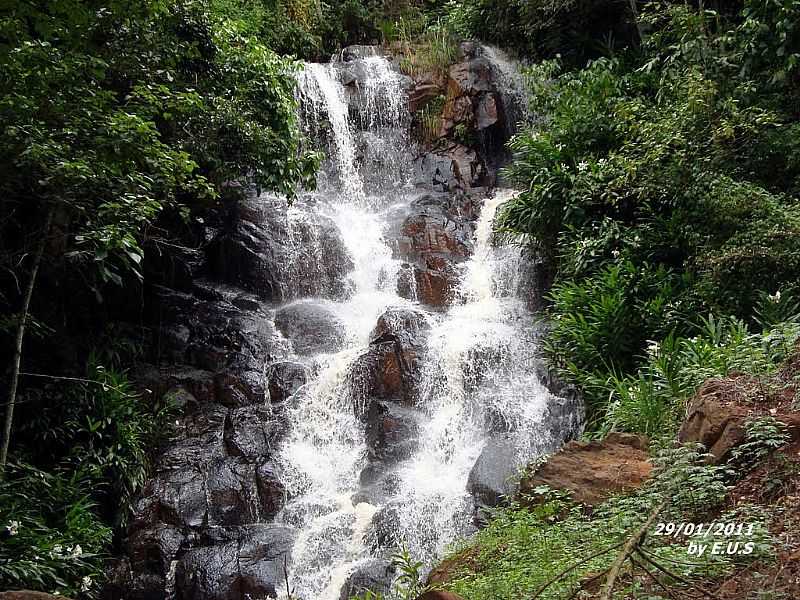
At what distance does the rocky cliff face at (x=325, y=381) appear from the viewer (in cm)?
752

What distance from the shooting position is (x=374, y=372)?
965cm

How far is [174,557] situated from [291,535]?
4.30ft

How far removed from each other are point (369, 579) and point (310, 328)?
4830 millimetres

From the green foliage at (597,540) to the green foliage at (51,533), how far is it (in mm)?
3788

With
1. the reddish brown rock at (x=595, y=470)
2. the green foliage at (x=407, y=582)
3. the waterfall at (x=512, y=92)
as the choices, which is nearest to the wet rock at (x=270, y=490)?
the green foliage at (x=407, y=582)

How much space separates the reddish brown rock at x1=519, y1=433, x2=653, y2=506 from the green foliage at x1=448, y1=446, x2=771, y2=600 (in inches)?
8.0

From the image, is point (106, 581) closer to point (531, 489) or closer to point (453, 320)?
point (531, 489)

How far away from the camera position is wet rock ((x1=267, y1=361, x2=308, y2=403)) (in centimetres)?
974

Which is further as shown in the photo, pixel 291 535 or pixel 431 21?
pixel 431 21

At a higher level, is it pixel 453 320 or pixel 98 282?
pixel 98 282

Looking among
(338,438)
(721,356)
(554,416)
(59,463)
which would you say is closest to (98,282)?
(59,463)

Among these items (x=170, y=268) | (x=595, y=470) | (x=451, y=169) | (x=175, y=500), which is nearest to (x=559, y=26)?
(x=451, y=169)

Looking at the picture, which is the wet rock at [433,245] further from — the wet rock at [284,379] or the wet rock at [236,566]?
Result: the wet rock at [236,566]

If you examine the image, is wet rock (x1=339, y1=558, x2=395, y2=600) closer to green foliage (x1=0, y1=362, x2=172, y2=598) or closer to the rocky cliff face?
the rocky cliff face
